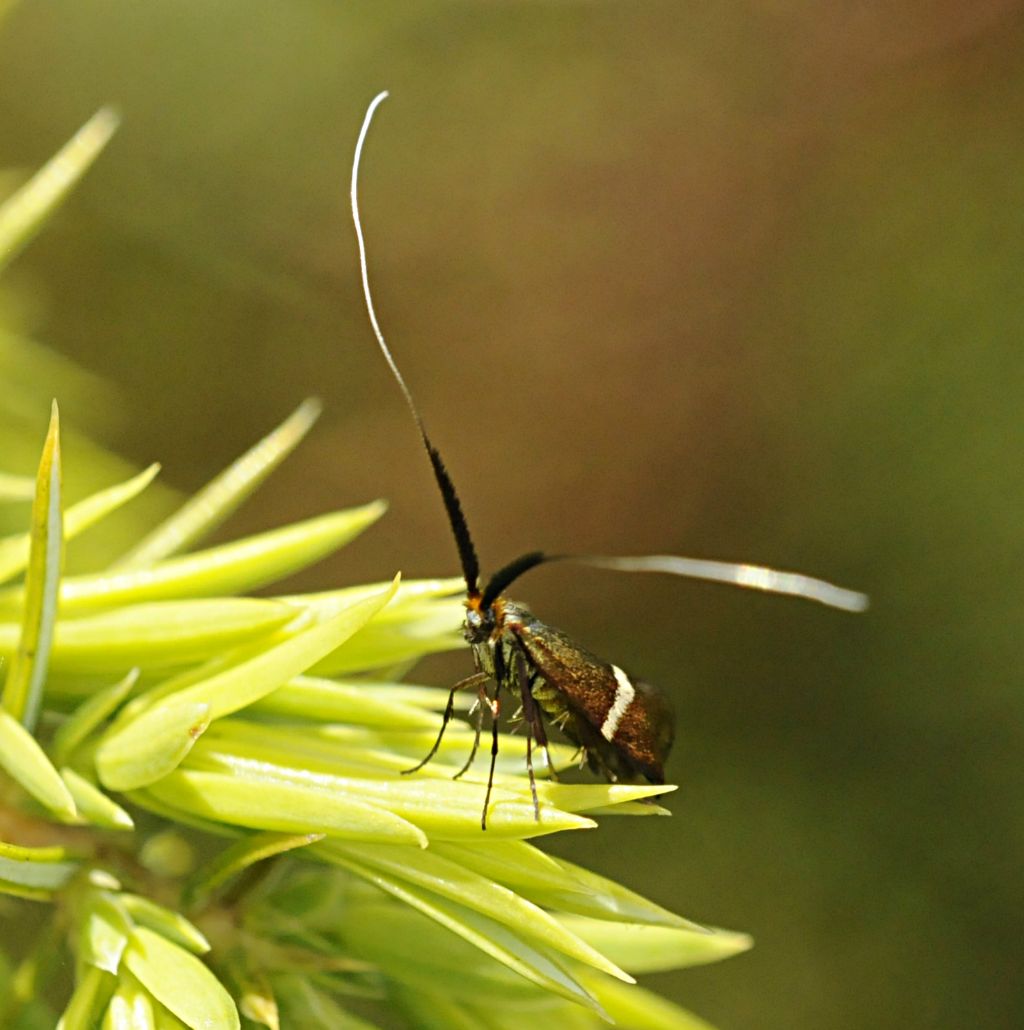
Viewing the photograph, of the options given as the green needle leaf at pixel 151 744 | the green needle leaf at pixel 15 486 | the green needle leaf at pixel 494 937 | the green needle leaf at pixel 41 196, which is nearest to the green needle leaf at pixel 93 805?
the green needle leaf at pixel 151 744

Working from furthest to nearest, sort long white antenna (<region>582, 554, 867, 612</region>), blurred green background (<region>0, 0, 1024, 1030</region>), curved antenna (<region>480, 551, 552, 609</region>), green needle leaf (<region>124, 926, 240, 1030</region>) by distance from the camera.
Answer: blurred green background (<region>0, 0, 1024, 1030</region>)
curved antenna (<region>480, 551, 552, 609</region>)
long white antenna (<region>582, 554, 867, 612</region>)
green needle leaf (<region>124, 926, 240, 1030</region>)

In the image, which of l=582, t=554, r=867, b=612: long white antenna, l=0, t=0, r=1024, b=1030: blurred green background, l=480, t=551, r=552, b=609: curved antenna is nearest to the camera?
l=582, t=554, r=867, b=612: long white antenna

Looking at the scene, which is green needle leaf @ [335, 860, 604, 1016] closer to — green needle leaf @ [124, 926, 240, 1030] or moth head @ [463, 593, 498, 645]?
green needle leaf @ [124, 926, 240, 1030]

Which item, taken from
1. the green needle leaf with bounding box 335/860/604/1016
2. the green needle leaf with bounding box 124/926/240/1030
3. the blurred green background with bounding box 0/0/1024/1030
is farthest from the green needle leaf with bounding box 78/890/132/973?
the blurred green background with bounding box 0/0/1024/1030

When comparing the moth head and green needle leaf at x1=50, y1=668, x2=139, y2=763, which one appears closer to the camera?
green needle leaf at x1=50, y1=668, x2=139, y2=763

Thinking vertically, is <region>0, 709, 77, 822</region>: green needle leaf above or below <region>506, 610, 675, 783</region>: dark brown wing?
above

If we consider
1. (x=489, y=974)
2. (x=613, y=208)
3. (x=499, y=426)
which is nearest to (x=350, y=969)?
(x=489, y=974)

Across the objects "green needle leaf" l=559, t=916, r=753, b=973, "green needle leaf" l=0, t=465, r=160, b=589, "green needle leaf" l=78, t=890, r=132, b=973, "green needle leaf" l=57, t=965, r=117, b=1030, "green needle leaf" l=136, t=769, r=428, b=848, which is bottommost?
"green needle leaf" l=559, t=916, r=753, b=973

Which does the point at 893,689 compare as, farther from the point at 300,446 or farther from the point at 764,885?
the point at 300,446
